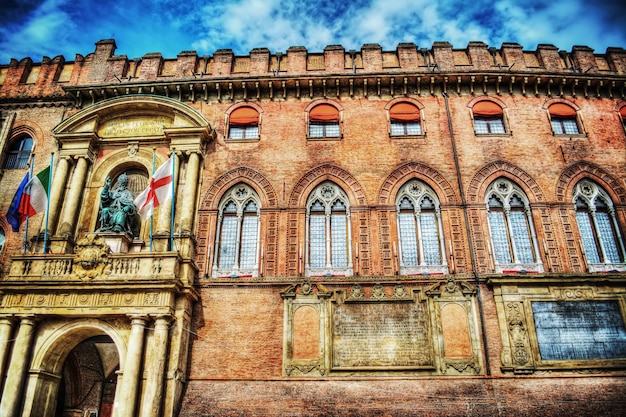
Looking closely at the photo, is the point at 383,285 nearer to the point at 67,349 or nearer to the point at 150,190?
the point at 150,190

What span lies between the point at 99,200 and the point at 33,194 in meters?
2.12

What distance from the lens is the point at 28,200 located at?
15.3 metres

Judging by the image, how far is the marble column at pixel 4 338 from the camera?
13.1 meters

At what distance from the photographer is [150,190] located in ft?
50.0

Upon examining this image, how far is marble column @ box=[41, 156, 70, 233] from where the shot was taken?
643 inches

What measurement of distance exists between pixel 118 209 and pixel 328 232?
7327 millimetres

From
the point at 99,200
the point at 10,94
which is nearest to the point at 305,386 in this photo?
the point at 99,200

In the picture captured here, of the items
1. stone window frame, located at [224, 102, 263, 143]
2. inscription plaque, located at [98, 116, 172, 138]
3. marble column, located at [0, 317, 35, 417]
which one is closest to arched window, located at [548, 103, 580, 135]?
stone window frame, located at [224, 102, 263, 143]

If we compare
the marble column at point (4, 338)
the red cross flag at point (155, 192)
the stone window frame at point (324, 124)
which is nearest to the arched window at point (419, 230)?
the stone window frame at point (324, 124)

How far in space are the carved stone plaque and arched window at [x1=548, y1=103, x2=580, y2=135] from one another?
9.38 m

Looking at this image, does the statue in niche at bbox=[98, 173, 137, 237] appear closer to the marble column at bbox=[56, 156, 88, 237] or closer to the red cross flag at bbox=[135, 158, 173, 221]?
the red cross flag at bbox=[135, 158, 173, 221]

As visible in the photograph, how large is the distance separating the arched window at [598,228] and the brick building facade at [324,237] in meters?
0.09

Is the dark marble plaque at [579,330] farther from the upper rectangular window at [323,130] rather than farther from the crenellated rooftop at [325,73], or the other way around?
the upper rectangular window at [323,130]

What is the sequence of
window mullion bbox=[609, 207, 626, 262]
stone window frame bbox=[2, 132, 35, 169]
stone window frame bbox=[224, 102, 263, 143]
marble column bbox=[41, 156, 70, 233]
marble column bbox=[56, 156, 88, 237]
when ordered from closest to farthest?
window mullion bbox=[609, 207, 626, 262] → marble column bbox=[56, 156, 88, 237] → marble column bbox=[41, 156, 70, 233] → stone window frame bbox=[224, 102, 263, 143] → stone window frame bbox=[2, 132, 35, 169]
